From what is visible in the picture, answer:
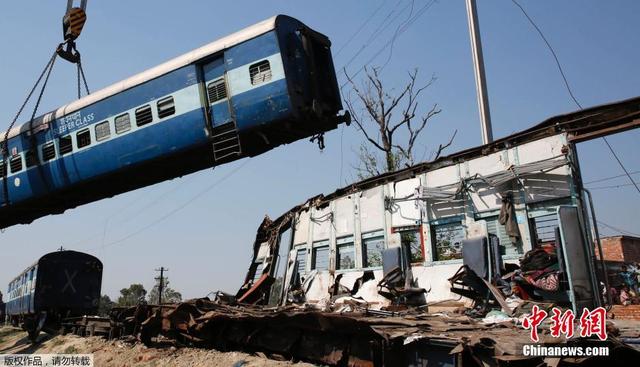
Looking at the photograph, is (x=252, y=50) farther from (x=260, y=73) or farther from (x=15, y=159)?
(x=15, y=159)

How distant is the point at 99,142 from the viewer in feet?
34.8

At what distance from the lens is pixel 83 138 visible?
1101 cm

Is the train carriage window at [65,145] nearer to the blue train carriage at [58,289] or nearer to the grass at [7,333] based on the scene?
the blue train carriage at [58,289]

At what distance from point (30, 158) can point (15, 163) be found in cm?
81

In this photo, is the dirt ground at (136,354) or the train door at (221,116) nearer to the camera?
the dirt ground at (136,354)

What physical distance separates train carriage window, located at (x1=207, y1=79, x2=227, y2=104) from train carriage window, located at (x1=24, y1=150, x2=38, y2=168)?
220 inches

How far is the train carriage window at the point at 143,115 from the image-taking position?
10.0 m

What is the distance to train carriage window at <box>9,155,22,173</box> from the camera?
12.2m

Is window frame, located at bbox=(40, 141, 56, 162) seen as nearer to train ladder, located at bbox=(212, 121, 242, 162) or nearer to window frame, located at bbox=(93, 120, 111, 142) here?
window frame, located at bbox=(93, 120, 111, 142)

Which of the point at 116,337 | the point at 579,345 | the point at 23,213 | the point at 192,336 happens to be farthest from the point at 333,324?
the point at 23,213

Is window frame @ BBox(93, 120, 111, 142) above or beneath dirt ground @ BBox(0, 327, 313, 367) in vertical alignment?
above

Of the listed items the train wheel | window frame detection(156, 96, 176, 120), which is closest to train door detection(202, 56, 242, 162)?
window frame detection(156, 96, 176, 120)

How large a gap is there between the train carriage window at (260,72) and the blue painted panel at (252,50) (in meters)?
0.13

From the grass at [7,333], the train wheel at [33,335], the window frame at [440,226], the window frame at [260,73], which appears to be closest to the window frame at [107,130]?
the window frame at [260,73]
